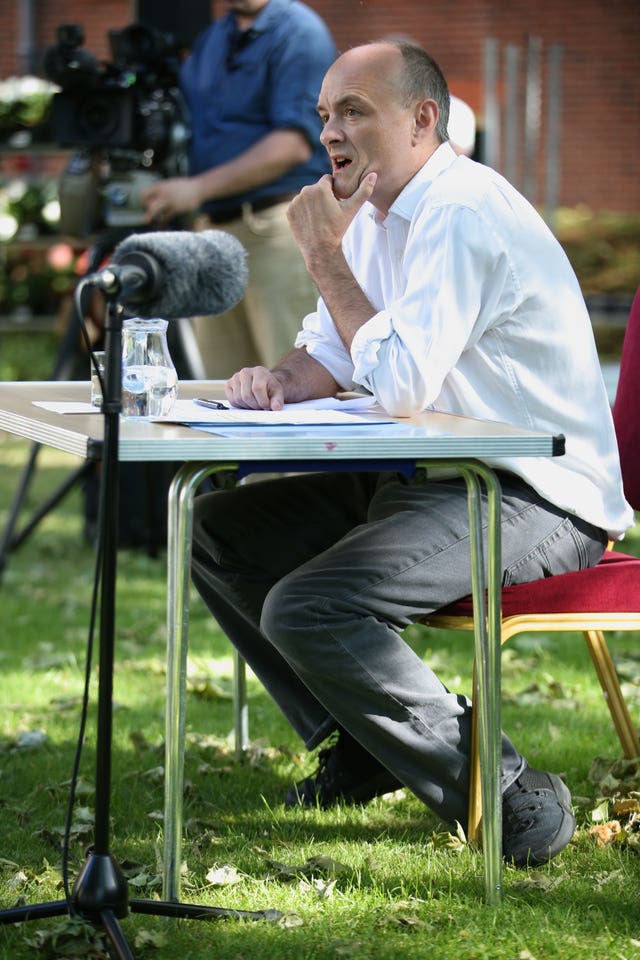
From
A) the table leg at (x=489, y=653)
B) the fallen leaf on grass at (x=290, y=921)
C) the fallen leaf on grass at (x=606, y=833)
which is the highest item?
the table leg at (x=489, y=653)

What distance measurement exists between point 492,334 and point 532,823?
0.89 meters

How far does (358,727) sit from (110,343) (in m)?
0.86

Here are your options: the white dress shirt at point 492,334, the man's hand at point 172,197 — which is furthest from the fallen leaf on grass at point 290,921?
the man's hand at point 172,197

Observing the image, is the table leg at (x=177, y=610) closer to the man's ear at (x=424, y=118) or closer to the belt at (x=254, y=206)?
the man's ear at (x=424, y=118)

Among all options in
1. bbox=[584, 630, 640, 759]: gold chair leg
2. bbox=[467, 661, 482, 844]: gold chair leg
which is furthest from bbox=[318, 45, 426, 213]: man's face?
bbox=[584, 630, 640, 759]: gold chair leg

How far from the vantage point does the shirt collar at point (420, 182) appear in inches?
103

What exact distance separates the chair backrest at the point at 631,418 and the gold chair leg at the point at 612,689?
31cm

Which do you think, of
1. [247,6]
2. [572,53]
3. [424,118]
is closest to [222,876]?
[424,118]

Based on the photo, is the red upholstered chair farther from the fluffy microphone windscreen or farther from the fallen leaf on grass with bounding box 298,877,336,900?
the fluffy microphone windscreen

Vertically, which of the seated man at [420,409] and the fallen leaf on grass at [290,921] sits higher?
the seated man at [420,409]

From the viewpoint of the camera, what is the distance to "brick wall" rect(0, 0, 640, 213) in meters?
14.1

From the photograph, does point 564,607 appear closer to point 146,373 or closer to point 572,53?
point 146,373

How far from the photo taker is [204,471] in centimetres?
215

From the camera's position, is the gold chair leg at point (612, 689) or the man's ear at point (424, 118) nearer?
the man's ear at point (424, 118)
